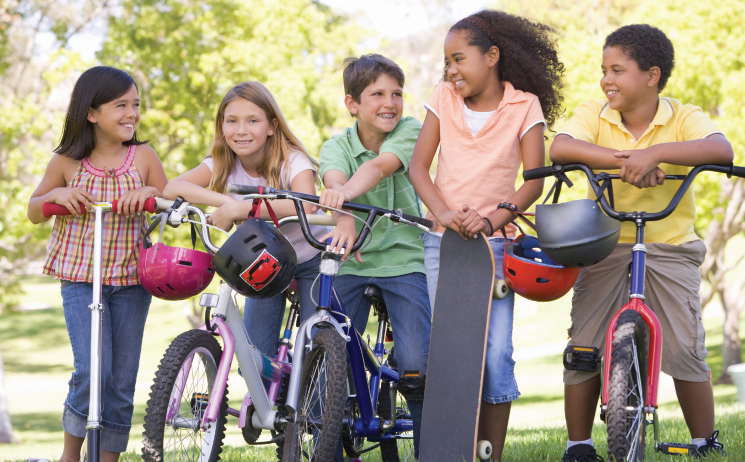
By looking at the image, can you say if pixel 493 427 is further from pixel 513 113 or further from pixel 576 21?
pixel 576 21

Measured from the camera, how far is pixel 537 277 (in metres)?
3.37

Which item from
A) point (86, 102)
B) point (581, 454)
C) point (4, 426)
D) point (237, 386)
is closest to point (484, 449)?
point (581, 454)

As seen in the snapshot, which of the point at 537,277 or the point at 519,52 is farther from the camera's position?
the point at 519,52

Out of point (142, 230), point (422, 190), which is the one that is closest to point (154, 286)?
point (142, 230)

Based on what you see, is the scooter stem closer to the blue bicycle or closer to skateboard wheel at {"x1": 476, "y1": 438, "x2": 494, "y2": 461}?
the blue bicycle

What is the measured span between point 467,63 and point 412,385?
168cm

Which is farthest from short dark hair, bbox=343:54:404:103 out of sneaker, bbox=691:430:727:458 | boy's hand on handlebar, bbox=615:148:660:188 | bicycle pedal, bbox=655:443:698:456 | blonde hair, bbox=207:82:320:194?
sneaker, bbox=691:430:727:458

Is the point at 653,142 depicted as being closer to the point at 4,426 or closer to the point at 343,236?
the point at 343,236

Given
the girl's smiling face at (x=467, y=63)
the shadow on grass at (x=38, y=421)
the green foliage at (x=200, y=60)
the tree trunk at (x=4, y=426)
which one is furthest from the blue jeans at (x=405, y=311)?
the shadow on grass at (x=38, y=421)

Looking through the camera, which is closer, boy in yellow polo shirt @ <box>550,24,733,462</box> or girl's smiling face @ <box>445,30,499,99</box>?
boy in yellow polo shirt @ <box>550,24,733,462</box>

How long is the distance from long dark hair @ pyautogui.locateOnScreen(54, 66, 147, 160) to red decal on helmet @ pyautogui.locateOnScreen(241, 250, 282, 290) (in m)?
1.56

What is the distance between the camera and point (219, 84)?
13.9m

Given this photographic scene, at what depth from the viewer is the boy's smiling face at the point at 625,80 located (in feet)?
11.8

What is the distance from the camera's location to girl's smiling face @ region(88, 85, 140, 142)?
4.07m
